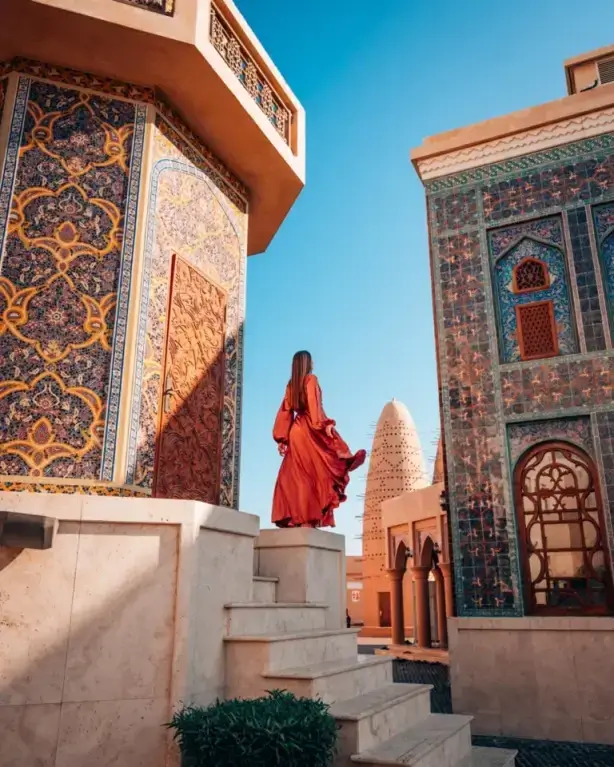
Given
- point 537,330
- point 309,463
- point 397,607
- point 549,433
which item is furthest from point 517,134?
point 397,607

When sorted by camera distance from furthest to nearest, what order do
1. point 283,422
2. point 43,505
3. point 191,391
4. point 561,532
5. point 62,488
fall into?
point 561,532
point 283,422
point 191,391
point 62,488
point 43,505

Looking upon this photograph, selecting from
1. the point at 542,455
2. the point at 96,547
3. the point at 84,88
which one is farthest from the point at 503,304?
the point at 96,547

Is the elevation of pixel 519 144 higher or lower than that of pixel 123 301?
higher

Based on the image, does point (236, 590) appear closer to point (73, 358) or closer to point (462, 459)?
point (73, 358)

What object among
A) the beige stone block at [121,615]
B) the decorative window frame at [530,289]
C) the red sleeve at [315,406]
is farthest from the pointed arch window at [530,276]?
the beige stone block at [121,615]

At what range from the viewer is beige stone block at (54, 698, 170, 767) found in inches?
139

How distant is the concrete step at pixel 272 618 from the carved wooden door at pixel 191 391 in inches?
46.0

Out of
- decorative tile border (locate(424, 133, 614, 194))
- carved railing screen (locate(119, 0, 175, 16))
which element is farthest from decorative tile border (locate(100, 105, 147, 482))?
decorative tile border (locate(424, 133, 614, 194))

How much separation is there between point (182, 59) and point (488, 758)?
5.65m

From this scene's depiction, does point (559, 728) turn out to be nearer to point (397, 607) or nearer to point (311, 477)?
point (311, 477)

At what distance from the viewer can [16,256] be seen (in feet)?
16.2

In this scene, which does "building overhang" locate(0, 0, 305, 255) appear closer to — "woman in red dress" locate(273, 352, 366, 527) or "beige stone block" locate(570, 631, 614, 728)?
"woman in red dress" locate(273, 352, 366, 527)

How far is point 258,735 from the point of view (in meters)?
3.10

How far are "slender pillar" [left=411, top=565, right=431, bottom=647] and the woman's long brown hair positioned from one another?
30.4 ft
